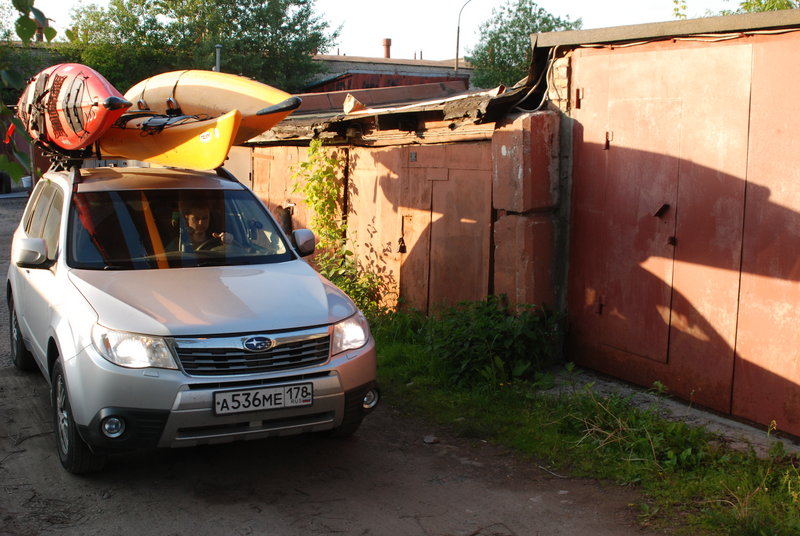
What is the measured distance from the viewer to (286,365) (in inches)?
182

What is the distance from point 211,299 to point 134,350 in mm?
587

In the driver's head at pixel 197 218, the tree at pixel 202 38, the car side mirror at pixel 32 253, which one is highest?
the tree at pixel 202 38

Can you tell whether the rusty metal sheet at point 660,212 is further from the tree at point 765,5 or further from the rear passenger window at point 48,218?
the tree at point 765,5

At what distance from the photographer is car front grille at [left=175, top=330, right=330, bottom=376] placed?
14.6 ft

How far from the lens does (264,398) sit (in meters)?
4.50

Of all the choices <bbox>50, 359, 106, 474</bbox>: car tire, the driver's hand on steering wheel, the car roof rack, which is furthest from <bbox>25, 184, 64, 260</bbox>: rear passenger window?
the car roof rack

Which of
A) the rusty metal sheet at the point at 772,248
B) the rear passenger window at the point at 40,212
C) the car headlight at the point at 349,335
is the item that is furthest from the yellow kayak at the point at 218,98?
the rusty metal sheet at the point at 772,248

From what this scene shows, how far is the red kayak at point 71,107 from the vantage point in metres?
6.38

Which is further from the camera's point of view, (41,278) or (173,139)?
(173,139)

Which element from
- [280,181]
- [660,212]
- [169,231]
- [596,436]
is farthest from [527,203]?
[280,181]

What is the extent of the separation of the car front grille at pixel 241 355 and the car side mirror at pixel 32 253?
154cm

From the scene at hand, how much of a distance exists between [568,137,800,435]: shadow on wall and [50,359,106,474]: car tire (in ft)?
13.7

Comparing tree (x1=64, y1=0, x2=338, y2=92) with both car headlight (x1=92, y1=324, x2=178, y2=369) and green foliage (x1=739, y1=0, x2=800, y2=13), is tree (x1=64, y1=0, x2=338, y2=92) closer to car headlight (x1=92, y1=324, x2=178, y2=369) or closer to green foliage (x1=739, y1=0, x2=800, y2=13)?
green foliage (x1=739, y1=0, x2=800, y2=13)

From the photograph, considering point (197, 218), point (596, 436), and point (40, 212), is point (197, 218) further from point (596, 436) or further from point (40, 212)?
point (596, 436)
